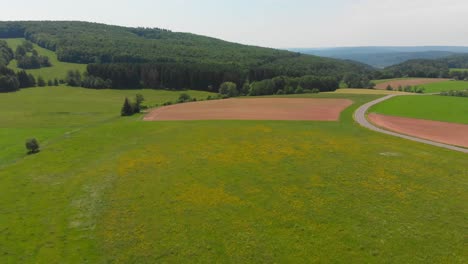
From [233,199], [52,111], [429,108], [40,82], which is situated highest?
[40,82]

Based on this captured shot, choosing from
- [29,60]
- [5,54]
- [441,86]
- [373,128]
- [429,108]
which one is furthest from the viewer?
[5,54]

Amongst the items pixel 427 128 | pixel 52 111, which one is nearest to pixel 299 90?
pixel 427 128

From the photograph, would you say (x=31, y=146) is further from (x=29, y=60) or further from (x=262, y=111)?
(x=29, y=60)

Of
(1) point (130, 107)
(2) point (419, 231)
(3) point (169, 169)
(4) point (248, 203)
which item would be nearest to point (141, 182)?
(3) point (169, 169)

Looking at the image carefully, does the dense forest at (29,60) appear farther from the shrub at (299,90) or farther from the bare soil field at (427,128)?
the bare soil field at (427,128)

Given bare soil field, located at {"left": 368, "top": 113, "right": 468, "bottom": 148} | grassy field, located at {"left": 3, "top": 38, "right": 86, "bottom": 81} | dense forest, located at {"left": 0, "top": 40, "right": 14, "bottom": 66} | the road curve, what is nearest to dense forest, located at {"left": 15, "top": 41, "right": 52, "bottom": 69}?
grassy field, located at {"left": 3, "top": 38, "right": 86, "bottom": 81}

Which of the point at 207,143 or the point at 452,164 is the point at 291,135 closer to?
the point at 207,143

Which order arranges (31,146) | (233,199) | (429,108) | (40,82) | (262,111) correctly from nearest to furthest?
(233,199), (31,146), (429,108), (262,111), (40,82)
